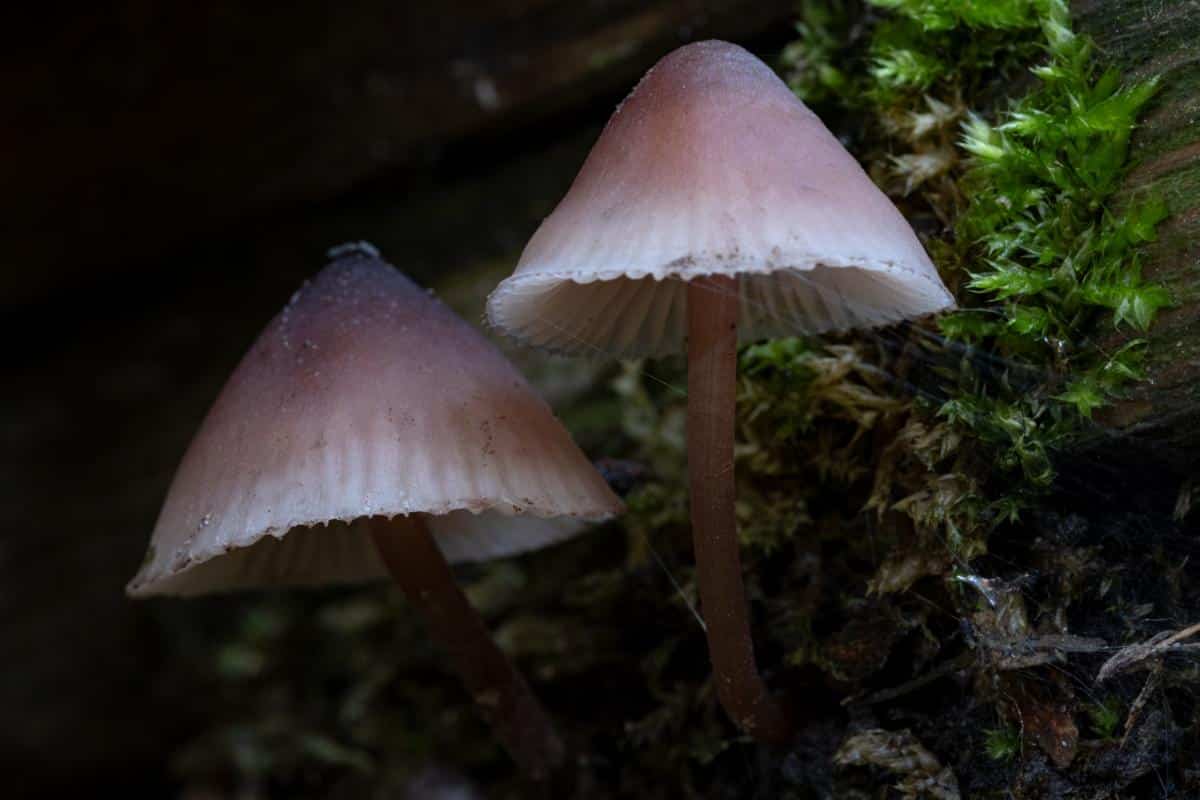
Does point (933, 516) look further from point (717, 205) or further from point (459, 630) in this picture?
point (459, 630)

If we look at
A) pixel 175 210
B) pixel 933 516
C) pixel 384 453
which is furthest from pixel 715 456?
pixel 175 210

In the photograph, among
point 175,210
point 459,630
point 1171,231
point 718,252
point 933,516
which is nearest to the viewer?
point 718,252

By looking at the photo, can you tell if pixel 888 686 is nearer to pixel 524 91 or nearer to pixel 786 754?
pixel 786 754

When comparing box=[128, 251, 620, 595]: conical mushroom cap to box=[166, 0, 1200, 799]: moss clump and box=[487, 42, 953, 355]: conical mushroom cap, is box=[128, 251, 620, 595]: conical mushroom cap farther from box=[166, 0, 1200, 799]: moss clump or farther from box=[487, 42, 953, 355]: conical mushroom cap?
box=[166, 0, 1200, 799]: moss clump

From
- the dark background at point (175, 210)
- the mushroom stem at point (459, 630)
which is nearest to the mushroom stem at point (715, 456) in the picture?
the mushroom stem at point (459, 630)

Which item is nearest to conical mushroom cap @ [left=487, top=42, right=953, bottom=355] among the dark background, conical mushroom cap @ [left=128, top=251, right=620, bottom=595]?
conical mushroom cap @ [left=128, top=251, right=620, bottom=595]

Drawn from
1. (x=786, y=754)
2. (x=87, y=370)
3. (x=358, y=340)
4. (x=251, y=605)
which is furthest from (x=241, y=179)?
(x=786, y=754)
